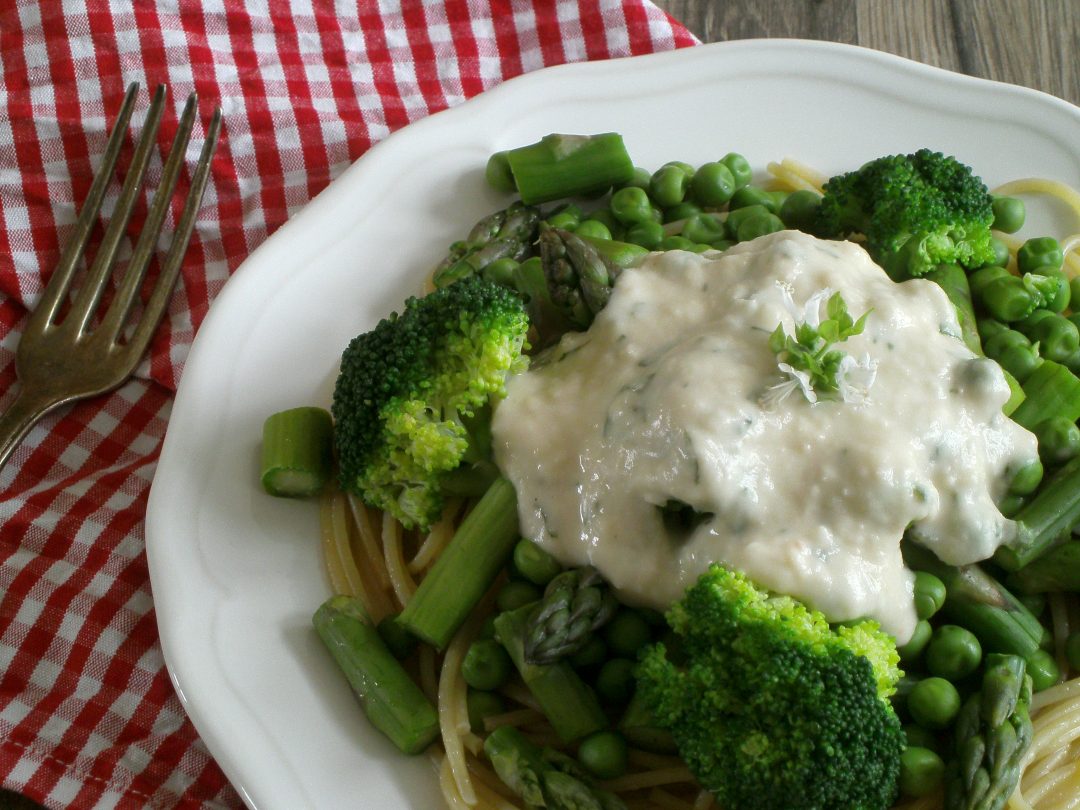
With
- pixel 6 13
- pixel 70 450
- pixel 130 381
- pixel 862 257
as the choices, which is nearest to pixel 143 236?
pixel 130 381

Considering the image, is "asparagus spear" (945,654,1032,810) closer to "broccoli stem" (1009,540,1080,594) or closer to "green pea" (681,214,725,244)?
"broccoli stem" (1009,540,1080,594)

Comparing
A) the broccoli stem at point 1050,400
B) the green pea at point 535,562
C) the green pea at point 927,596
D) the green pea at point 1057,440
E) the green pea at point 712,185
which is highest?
the green pea at point 712,185

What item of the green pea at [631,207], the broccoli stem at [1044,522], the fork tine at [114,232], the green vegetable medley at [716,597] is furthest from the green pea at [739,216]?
the fork tine at [114,232]

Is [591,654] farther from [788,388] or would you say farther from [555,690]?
[788,388]

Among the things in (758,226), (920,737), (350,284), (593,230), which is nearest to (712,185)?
(758,226)

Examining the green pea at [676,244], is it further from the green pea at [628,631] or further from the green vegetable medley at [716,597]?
the green pea at [628,631]

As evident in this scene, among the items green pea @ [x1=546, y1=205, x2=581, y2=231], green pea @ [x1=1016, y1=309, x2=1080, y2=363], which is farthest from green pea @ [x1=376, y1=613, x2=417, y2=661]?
green pea @ [x1=1016, y1=309, x2=1080, y2=363]

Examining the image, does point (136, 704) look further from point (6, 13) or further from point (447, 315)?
point (6, 13)
